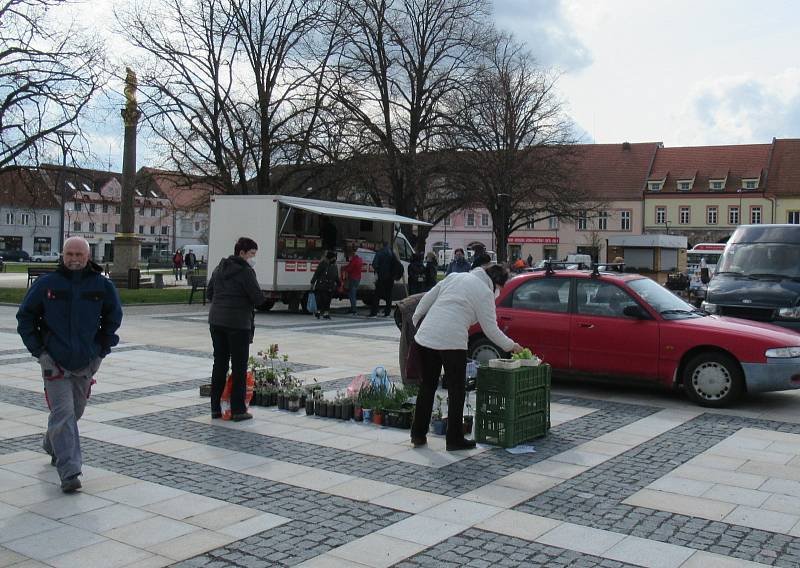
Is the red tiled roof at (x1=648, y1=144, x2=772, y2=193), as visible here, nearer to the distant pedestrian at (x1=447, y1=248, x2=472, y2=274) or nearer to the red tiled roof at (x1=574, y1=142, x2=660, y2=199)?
the red tiled roof at (x1=574, y1=142, x2=660, y2=199)

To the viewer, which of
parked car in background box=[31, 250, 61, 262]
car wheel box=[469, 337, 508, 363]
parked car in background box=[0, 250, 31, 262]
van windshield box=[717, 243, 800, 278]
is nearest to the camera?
car wheel box=[469, 337, 508, 363]

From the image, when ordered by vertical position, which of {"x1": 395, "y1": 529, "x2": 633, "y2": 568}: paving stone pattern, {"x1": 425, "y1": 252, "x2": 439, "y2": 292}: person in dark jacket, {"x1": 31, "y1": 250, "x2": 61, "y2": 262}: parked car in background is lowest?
{"x1": 395, "y1": 529, "x2": 633, "y2": 568}: paving stone pattern

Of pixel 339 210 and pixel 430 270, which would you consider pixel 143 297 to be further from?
pixel 430 270

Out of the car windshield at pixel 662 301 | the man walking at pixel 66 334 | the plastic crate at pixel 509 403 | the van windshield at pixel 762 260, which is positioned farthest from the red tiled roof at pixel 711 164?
the man walking at pixel 66 334

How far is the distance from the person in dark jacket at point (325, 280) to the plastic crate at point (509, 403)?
14025mm

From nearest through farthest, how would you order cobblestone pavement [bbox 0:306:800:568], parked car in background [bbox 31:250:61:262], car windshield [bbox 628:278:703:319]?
cobblestone pavement [bbox 0:306:800:568] → car windshield [bbox 628:278:703:319] → parked car in background [bbox 31:250:61:262]

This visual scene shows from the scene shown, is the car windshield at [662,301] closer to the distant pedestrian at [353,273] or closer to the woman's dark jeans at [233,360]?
the woman's dark jeans at [233,360]

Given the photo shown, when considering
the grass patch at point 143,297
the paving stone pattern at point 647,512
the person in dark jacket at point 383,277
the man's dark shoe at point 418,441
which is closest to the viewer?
the paving stone pattern at point 647,512

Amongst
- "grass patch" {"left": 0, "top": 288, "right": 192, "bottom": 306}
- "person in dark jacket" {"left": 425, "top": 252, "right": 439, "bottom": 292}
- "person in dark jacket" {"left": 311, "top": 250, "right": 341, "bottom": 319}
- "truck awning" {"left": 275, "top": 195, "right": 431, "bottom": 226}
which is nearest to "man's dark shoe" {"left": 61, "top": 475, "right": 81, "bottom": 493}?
"person in dark jacket" {"left": 311, "top": 250, "right": 341, "bottom": 319}

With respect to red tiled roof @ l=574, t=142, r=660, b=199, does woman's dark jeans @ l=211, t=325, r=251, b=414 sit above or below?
below

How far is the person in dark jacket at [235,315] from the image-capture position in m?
8.24

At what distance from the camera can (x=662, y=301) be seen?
10352 millimetres

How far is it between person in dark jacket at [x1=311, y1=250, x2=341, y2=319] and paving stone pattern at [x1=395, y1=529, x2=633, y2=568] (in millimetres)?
16450

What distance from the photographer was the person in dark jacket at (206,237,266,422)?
27.0ft
